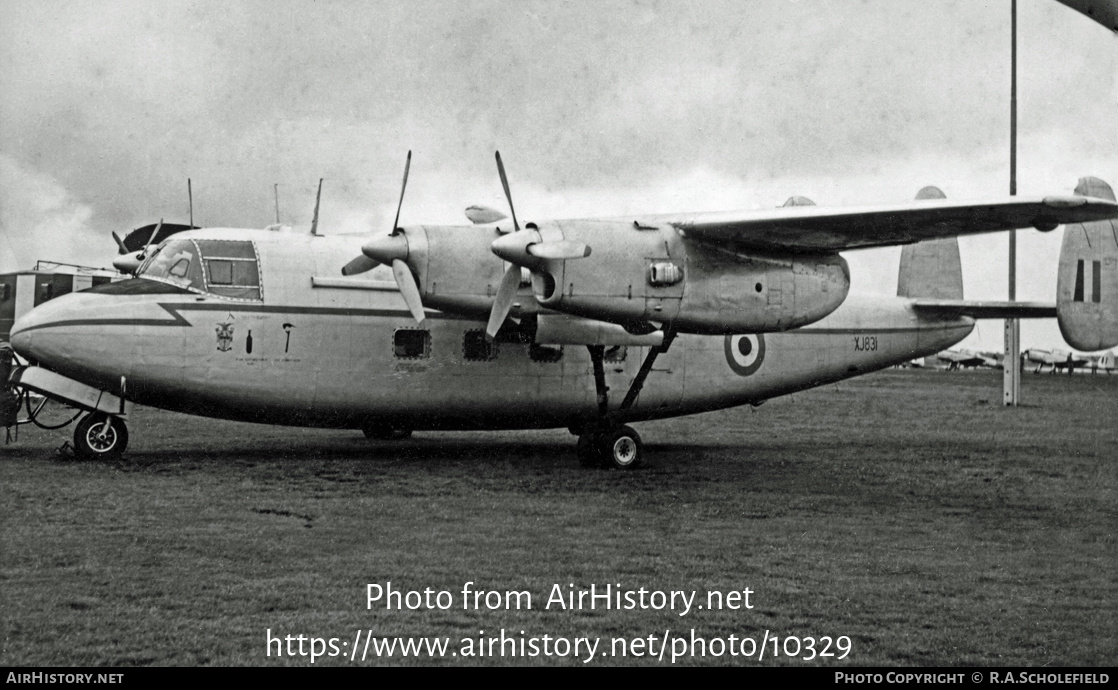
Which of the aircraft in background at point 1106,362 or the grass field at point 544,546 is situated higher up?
the aircraft in background at point 1106,362

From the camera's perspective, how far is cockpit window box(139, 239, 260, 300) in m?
12.7

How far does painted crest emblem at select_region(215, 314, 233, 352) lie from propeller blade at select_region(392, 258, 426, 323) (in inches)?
89.9

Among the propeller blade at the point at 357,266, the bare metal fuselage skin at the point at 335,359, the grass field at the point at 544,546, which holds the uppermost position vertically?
the propeller blade at the point at 357,266

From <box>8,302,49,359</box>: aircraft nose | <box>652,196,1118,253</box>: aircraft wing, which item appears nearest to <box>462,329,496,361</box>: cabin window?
<box>652,196,1118,253</box>: aircraft wing

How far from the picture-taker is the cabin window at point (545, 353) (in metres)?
14.4

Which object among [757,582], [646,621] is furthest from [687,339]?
[646,621]

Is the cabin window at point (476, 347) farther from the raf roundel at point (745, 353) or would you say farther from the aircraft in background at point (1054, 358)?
the aircraft in background at point (1054, 358)

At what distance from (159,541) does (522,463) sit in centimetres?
671

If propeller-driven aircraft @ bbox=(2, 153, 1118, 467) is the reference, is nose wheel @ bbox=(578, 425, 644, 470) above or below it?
below

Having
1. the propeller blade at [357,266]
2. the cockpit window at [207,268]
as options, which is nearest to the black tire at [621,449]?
the propeller blade at [357,266]

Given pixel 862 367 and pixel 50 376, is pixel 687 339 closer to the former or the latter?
pixel 862 367

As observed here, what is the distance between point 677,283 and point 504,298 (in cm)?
206

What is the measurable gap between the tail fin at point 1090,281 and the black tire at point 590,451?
19.5ft

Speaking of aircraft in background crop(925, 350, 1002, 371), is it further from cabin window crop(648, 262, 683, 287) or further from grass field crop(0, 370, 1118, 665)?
cabin window crop(648, 262, 683, 287)
